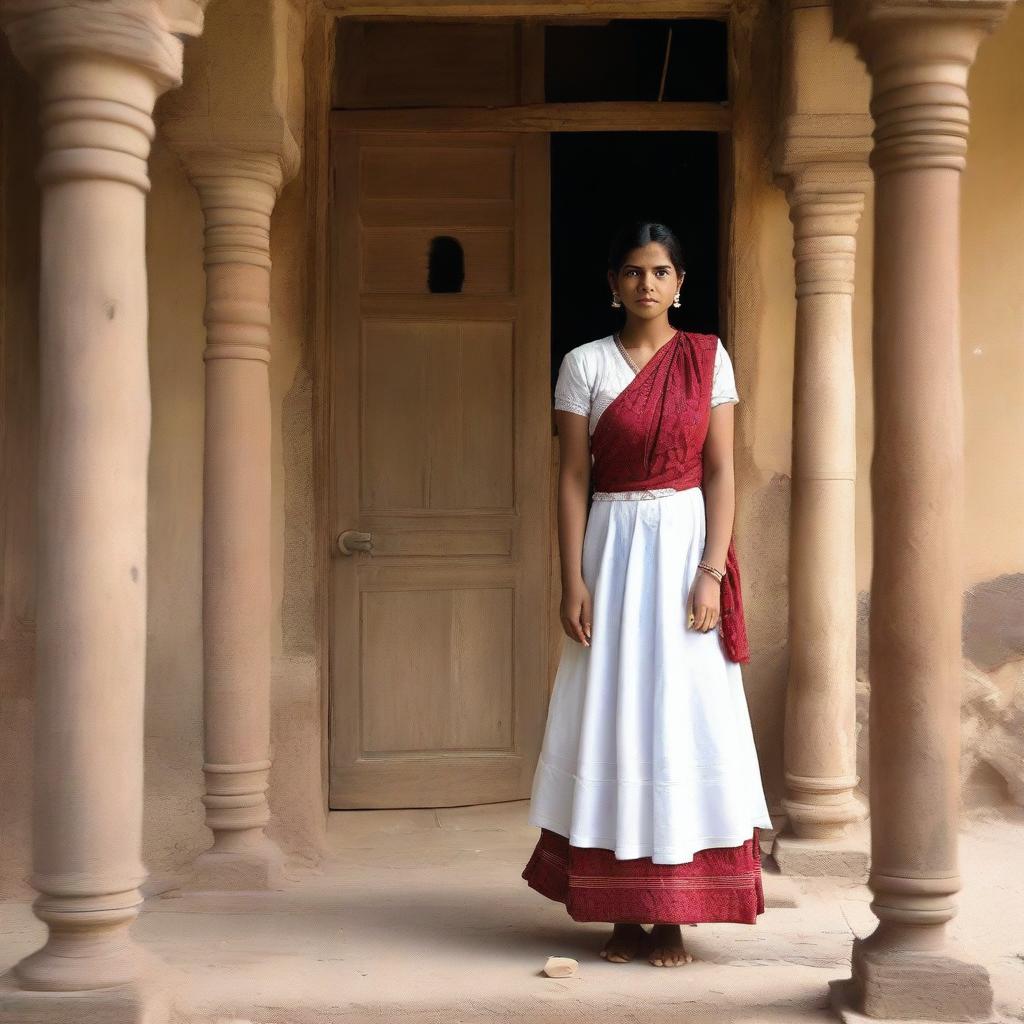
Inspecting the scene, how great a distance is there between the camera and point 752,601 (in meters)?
5.44

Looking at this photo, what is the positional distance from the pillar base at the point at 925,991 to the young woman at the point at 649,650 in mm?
476

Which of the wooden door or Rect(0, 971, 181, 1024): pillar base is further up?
the wooden door

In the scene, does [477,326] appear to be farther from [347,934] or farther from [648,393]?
[347,934]

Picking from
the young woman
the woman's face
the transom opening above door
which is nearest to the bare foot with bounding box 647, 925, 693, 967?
the young woman

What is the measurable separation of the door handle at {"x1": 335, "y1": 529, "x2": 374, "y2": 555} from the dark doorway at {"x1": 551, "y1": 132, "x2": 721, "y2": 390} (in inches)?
80.9

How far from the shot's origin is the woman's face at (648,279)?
148 inches

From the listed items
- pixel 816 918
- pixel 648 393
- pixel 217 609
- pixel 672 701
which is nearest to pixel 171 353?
pixel 217 609

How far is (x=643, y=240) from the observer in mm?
3752

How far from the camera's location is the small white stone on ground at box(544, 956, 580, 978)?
3.64 m

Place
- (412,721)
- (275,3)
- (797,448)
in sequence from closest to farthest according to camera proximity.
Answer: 1. (275,3)
2. (797,448)
3. (412,721)

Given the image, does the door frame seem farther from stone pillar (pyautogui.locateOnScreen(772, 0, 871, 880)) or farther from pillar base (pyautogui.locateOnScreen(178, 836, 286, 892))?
pillar base (pyautogui.locateOnScreen(178, 836, 286, 892))

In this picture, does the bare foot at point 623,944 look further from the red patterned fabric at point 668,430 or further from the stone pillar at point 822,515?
the stone pillar at point 822,515

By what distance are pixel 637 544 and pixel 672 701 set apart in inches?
17.1

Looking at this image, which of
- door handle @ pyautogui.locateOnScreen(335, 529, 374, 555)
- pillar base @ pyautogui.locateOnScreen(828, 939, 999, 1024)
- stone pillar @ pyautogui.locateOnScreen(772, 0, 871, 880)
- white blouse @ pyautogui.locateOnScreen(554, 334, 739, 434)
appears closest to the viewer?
pillar base @ pyautogui.locateOnScreen(828, 939, 999, 1024)
